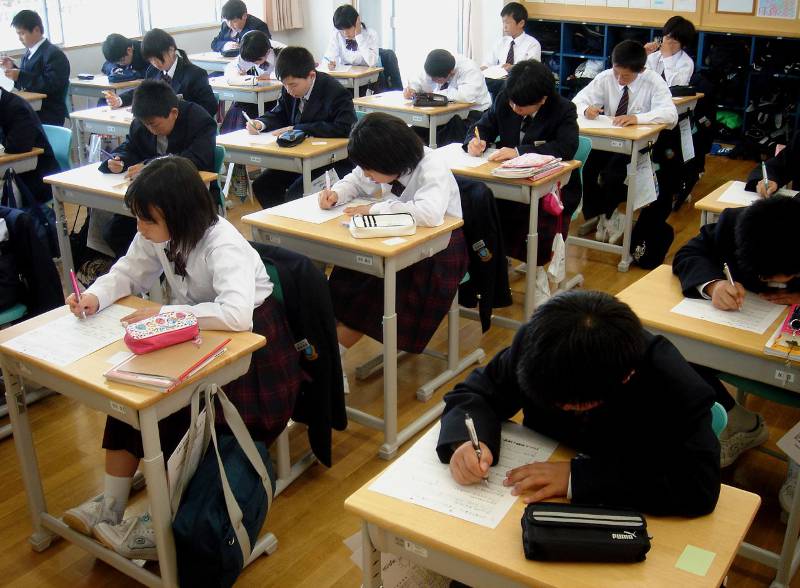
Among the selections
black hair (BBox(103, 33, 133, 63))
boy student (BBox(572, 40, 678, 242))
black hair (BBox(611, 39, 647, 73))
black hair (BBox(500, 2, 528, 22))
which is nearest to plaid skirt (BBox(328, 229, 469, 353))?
boy student (BBox(572, 40, 678, 242))

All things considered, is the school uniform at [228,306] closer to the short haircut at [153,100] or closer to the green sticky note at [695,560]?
the green sticky note at [695,560]

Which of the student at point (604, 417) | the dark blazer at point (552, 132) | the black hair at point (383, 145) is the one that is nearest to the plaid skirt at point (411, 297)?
the black hair at point (383, 145)

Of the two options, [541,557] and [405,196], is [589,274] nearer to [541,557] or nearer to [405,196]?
[405,196]

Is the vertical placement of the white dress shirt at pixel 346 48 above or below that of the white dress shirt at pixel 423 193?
above

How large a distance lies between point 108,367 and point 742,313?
5.73 feet

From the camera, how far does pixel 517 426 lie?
1.84 meters

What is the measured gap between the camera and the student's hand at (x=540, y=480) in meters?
1.58

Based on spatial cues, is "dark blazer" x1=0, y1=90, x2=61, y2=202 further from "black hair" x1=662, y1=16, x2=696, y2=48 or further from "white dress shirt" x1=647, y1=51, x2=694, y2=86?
"black hair" x1=662, y1=16, x2=696, y2=48

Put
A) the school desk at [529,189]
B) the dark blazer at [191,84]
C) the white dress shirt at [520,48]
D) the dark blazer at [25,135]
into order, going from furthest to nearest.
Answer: the white dress shirt at [520,48] → the dark blazer at [191,84] → the dark blazer at [25,135] → the school desk at [529,189]

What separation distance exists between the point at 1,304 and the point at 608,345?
2515 millimetres

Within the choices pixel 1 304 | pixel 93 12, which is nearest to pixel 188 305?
pixel 1 304

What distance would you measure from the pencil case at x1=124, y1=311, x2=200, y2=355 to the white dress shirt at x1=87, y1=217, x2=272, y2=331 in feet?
0.22

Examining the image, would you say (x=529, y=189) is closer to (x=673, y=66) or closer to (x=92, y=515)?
(x=92, y=515)

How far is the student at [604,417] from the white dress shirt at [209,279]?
0.79 meters
